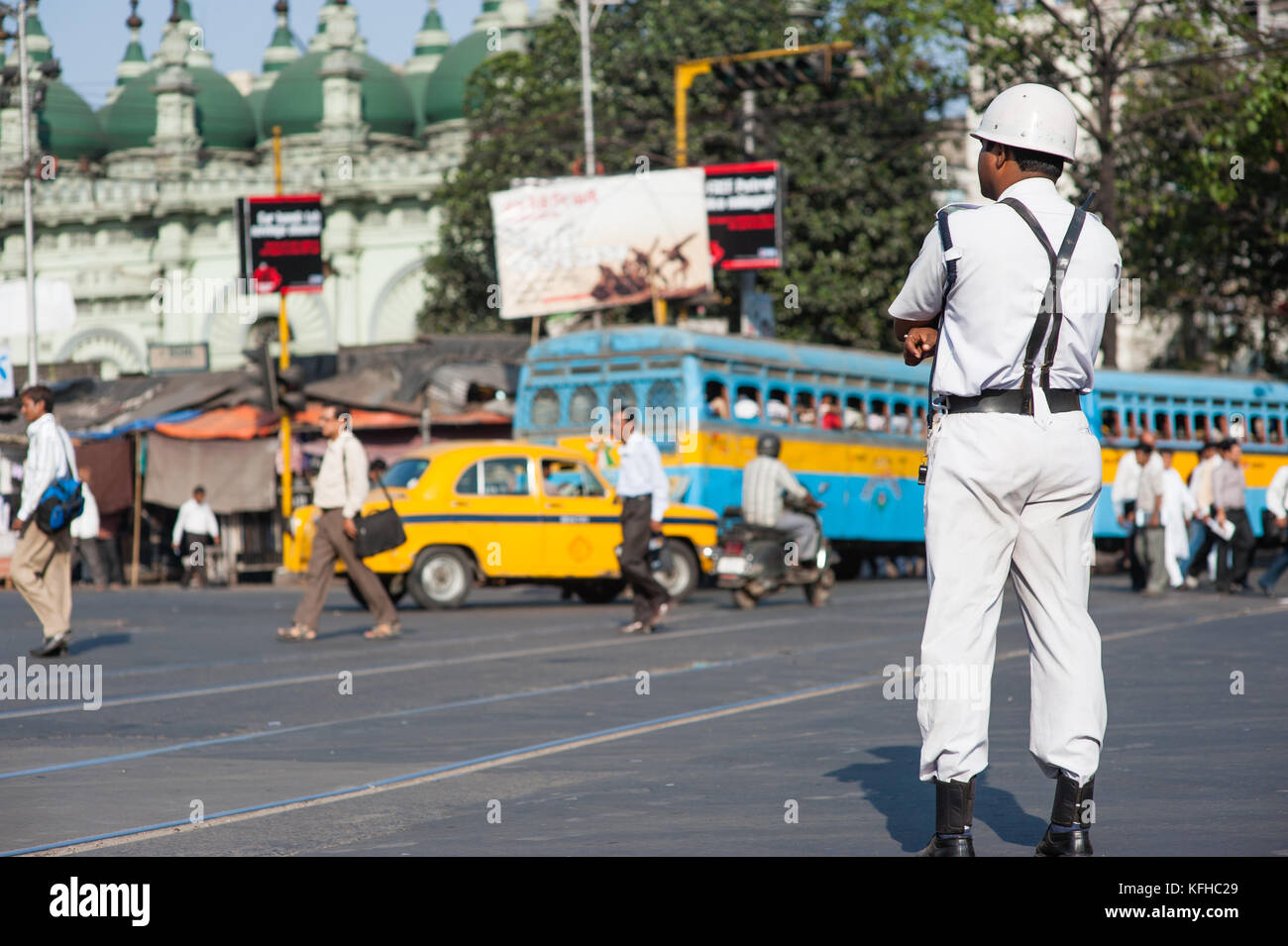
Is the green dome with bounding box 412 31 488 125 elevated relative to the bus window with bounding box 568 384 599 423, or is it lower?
elevated

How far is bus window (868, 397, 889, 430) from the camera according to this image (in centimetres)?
2736

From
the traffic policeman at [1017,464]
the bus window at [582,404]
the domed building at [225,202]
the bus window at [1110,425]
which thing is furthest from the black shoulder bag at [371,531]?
the domed building at [225,202]

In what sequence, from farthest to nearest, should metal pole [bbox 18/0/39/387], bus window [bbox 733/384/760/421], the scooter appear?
metal pole [bbox 18/0/39/387]
bus window [bbox 733/384/760/421]
the scooter

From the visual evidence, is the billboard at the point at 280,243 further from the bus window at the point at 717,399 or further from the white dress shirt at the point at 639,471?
the white dress shirt at the point at 639,471

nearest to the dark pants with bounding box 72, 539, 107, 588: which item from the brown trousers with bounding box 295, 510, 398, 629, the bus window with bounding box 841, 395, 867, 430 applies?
the bus window with bounding box 841, 395, 867, 430

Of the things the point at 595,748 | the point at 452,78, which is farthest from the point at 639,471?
the point at 452,78

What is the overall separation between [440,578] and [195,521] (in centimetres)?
1068

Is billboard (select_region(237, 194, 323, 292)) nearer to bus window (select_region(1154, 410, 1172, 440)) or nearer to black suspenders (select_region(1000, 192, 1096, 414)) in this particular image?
bus window (select_region(1154, 410, 1172, 440))

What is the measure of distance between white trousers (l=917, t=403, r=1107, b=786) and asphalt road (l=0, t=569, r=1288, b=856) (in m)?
0.39

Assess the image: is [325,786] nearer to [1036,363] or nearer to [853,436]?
[1036,363]

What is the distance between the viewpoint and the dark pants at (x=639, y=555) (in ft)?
49.0

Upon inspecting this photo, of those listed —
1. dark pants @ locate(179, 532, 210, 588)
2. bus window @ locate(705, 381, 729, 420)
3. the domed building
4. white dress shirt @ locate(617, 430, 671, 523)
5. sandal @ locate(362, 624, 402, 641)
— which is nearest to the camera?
sandal @ locate(362, 624, 402, 641)
